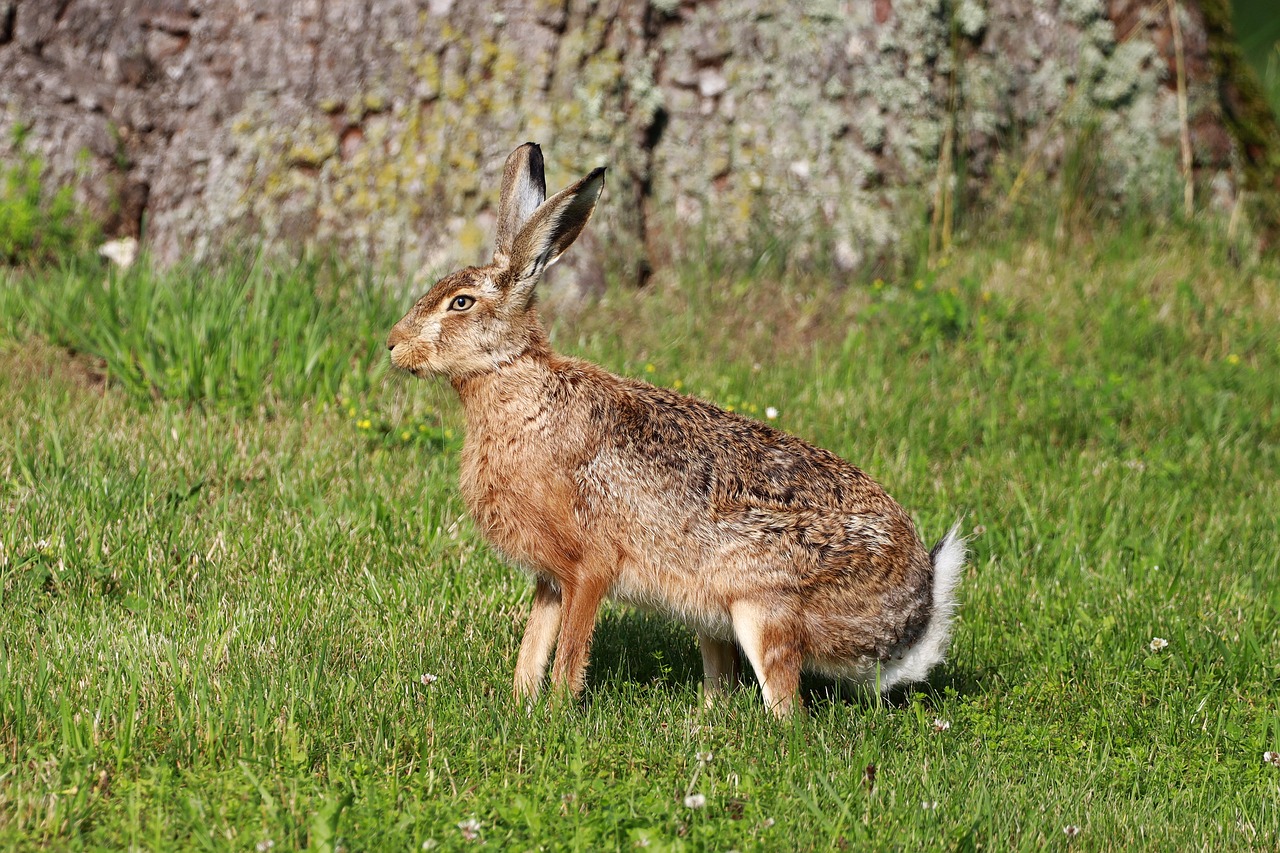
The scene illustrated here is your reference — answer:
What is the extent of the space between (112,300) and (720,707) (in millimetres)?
4109

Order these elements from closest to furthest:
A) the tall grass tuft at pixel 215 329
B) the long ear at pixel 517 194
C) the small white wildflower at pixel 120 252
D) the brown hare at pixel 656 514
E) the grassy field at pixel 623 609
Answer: the grassy field at pixel 623 609 → the brown hare at pixel 656 514 → the long ear at pixel 517 194 → the tall grass tuft at pixel 215 329 → the small white wildflower at pixel 120 252

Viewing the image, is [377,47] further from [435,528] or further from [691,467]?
[691,467]

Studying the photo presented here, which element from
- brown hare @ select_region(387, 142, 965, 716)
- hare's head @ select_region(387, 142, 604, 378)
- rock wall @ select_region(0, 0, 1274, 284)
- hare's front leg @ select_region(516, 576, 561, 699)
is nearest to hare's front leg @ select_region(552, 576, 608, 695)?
brown hare @ select_region(387, 142, 965, 716)

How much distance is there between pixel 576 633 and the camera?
436 centimetres

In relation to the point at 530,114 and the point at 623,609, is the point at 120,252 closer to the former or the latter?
the point at 530,114

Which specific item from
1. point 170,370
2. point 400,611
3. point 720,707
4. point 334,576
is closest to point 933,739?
point 720,707

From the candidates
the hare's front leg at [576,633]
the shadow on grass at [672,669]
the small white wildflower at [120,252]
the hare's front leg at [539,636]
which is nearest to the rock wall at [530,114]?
the small white wildflower at [120,252]

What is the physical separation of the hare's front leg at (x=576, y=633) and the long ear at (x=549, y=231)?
1123 millimetres

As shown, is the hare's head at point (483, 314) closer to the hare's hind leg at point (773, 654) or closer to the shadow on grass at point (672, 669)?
the shadow on grass at point (672, 669)

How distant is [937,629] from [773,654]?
0.68 metres

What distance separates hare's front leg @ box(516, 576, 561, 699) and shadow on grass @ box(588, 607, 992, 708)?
0.68 ft

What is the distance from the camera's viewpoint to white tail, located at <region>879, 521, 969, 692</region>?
4586 mm

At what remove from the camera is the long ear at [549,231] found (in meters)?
4.55

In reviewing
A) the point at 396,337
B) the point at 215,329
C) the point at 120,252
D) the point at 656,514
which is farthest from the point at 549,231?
the point at 120,252
